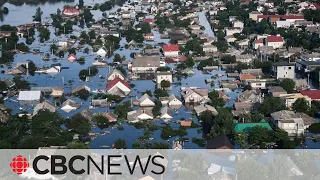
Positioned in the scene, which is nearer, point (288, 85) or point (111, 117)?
point (111, 117)

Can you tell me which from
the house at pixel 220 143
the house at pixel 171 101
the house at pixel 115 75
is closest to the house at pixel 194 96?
the house at pixel 171 101

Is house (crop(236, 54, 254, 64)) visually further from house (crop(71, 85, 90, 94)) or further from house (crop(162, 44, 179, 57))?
house (crop(71, 85, 90, 94))

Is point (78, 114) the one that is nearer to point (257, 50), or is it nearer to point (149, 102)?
point (149, 102)

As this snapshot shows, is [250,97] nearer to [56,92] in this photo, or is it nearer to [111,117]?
[111,117]

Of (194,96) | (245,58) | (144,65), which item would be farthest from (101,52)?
(194,96)

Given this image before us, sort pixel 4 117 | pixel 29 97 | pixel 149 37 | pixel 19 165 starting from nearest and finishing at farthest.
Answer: pixel 19 165 < pixel 4 117 < pixel 29 97 < pixel 149 37

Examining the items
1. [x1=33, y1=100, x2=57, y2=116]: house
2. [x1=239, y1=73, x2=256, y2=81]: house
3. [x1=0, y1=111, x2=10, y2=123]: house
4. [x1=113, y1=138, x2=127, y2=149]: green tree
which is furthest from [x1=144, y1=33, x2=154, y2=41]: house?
[x1=113, y1=138, x2=127, y2=149]: green tree

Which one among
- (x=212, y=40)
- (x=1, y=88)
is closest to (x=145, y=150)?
(x=1, y=88)
